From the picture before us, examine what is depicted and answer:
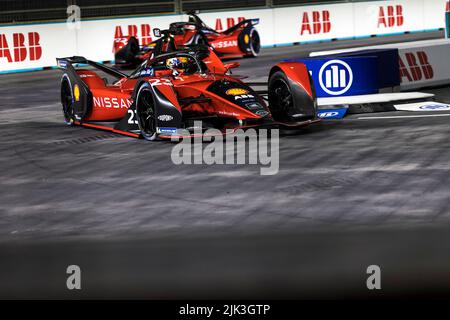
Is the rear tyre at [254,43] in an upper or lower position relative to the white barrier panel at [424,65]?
upper

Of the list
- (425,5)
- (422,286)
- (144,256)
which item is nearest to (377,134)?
(144,256)

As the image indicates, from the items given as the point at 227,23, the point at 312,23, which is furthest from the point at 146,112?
the point at 312,23

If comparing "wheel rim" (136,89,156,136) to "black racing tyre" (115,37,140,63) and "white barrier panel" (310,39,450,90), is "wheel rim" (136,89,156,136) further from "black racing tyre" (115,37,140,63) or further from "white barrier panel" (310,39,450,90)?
"black racing tyre" (115,37,140,63)

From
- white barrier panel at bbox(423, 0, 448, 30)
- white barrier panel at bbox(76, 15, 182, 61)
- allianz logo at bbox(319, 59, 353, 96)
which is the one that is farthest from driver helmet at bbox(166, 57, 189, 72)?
white barrier panel at bbox(423, 0, 448, 30)

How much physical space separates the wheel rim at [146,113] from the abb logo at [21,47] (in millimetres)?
15526

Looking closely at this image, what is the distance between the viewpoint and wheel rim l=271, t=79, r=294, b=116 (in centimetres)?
1424

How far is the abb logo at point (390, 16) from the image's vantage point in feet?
127

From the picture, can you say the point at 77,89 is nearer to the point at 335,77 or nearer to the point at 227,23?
→ the point at 335,77

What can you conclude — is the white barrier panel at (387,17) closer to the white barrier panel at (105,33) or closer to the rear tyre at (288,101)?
the white barrier panel at (105,33)

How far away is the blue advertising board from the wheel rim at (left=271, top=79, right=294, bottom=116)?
3.37 m

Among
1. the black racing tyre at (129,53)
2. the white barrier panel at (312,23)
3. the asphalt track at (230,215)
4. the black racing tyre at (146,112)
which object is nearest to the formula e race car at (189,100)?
the black racing tyre at (146,112)

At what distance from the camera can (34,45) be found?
29109 millimetres

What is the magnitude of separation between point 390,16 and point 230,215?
31.3 m
